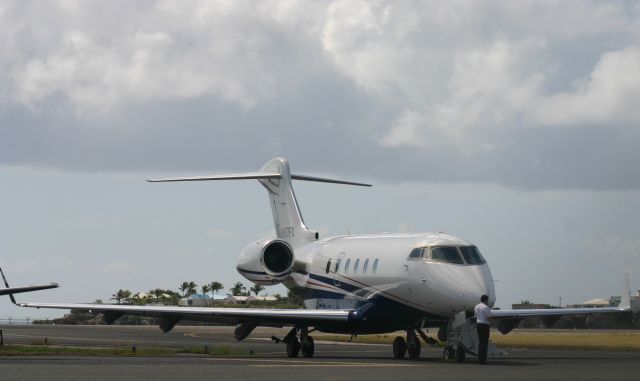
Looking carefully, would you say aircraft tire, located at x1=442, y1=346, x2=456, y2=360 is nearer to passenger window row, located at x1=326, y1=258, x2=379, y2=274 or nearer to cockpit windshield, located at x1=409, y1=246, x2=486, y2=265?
cockpit windshield, located at x1=409, y1=246, x2=486, y2=265

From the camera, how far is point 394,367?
2500 cm

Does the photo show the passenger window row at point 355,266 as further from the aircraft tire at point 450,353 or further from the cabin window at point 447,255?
the aircraft tire at point 450,353

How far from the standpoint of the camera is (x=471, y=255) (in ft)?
101

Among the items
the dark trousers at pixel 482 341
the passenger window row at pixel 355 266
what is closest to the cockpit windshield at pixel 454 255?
the passenger window row at pixel 355 266

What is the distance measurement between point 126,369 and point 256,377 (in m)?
3.53

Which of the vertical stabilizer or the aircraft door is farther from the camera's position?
the vertical stabilizer

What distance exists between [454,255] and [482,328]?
3.07 meters

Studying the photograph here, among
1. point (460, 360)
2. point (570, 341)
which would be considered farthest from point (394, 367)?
point (570, 341)

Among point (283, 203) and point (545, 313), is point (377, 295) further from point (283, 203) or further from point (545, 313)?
point (283, 203)

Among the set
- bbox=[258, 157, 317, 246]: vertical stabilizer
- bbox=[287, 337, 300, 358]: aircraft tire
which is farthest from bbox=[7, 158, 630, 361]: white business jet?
bbox=[258, 157, 317, 246]: vertical stabilizer

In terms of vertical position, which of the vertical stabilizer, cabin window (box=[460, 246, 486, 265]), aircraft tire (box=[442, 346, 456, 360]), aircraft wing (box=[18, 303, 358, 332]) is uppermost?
the vertical stabilizer

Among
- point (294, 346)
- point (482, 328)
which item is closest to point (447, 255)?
point (482, 328)

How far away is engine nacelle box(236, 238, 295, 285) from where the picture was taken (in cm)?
3844

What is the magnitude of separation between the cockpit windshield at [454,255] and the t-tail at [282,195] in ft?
36.1
